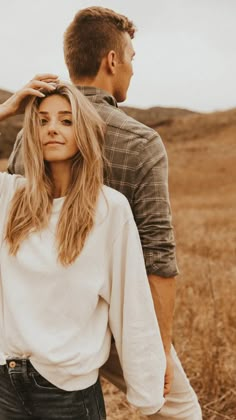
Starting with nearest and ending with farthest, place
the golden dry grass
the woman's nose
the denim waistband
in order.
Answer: the denim waistband, the woman's nose, the golden dry grass

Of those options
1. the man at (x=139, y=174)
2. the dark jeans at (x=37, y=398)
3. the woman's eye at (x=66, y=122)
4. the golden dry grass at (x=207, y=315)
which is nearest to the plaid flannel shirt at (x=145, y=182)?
the man at (x=139, y=174)

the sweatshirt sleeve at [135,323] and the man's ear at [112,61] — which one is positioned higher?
the man's ear at [112,61]

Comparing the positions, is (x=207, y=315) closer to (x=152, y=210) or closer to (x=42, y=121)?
(x=152, y=210)

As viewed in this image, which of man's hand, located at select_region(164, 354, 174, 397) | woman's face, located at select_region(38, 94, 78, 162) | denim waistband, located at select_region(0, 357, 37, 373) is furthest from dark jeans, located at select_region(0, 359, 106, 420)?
woman's face, located at select_region(38, 94, 78, 162)

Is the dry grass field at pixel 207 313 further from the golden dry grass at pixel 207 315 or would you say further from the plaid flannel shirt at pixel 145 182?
the plaid flannel shirt at pixel 145 182

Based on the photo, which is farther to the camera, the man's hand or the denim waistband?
the man's hand

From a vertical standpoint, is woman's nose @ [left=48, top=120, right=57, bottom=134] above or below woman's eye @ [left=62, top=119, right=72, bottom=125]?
below

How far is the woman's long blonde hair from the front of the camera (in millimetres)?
1875

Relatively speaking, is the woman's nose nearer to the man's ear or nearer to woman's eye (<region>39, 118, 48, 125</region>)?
woman's eye (<region>39, 118, 48, 125</region>)

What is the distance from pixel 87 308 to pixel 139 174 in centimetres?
53

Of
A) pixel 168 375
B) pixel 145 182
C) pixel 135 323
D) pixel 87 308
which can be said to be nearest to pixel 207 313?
pixel 168 375

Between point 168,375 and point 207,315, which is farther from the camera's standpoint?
point 207,315

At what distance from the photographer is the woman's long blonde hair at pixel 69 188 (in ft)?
6.15

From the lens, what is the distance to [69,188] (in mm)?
1995
